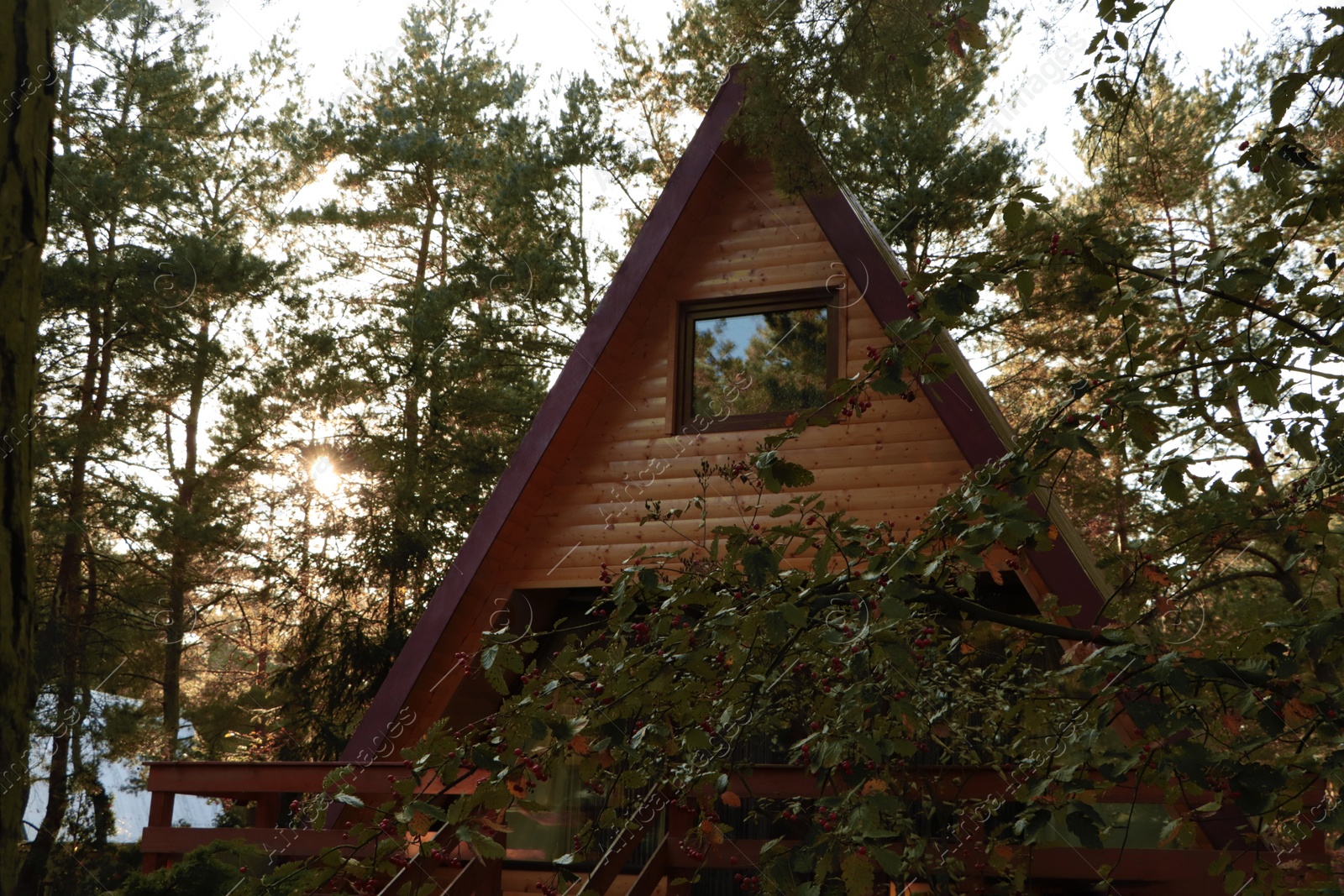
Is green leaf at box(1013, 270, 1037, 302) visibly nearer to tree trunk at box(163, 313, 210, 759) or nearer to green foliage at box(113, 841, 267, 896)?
green foliage at box(113, 841, 267, 896)

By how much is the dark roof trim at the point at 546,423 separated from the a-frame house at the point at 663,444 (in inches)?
0.4

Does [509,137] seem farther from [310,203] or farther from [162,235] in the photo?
[162,235]

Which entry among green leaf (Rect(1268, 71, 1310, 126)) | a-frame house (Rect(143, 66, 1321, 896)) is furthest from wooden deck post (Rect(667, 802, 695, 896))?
green leaf (Rect(1268, 71, 1310, 126))

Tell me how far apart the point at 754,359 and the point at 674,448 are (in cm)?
79

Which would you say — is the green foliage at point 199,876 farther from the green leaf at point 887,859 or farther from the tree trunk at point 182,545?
the tree trunk at point 182,545

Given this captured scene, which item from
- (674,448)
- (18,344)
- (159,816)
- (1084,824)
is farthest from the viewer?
(674,448)

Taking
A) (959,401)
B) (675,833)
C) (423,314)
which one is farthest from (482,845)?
(423,314)

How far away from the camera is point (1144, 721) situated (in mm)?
2098

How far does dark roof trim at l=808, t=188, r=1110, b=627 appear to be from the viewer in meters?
5.43

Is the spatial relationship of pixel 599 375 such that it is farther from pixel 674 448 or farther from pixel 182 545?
pixel 182 545

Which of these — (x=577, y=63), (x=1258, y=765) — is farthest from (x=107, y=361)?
(x=1258, y=765)

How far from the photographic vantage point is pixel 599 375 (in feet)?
22.1

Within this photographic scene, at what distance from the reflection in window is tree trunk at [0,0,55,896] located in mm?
4297

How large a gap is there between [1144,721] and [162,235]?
1298cm
